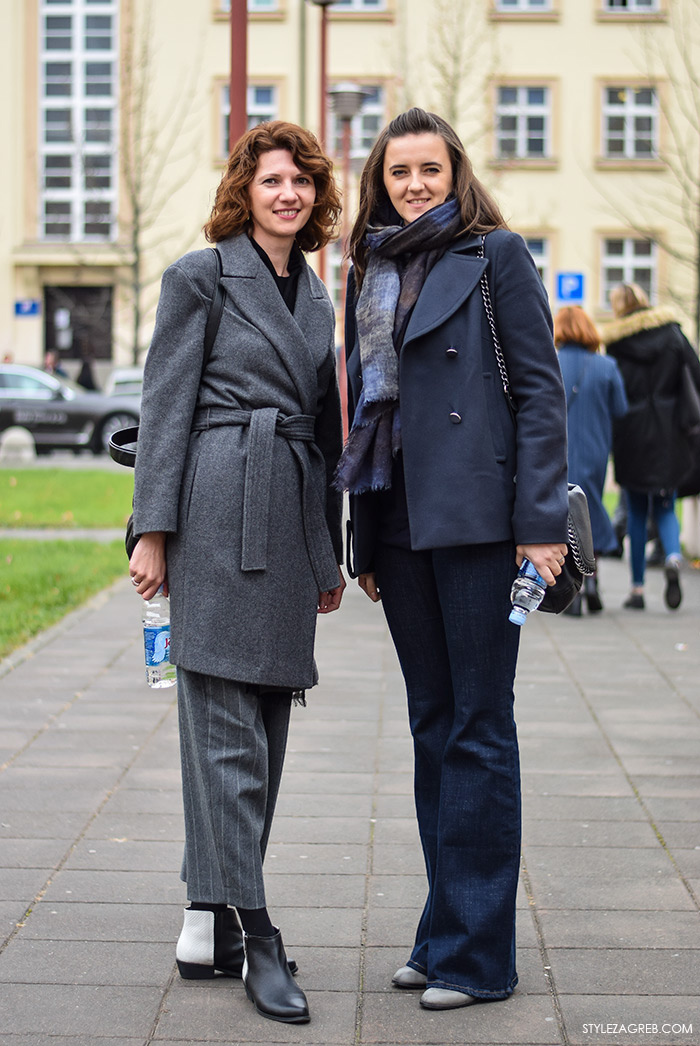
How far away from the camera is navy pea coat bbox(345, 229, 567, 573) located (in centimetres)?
318

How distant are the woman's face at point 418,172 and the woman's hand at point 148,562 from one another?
0.92 metres

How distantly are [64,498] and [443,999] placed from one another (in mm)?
14572


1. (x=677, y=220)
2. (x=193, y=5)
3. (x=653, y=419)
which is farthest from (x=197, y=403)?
(x=193, y=5)

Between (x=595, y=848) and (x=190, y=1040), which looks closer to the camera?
(x=190, y=1040)

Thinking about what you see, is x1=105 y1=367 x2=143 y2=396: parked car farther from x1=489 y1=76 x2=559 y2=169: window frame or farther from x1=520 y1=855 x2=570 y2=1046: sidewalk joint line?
x1=520 y1=855 x2=570 y2=1046: sidewalk joint line

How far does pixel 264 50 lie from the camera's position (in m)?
39.1

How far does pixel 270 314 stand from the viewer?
10.9 feet

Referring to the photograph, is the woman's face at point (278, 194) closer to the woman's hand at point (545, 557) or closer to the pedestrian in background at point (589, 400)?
the woman's hand at point (545, 557)

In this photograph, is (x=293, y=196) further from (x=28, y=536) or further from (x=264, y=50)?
(x=264, y=50)

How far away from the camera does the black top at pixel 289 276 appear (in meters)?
3.42

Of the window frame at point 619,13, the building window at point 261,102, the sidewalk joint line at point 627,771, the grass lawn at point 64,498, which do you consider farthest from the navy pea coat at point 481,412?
the window frame at point 619,13

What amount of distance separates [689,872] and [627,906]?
14.5 inches

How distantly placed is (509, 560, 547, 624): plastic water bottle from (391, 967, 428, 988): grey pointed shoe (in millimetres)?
845

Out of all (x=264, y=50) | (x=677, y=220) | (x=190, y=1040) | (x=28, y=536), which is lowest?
(x=190, y=1040)
